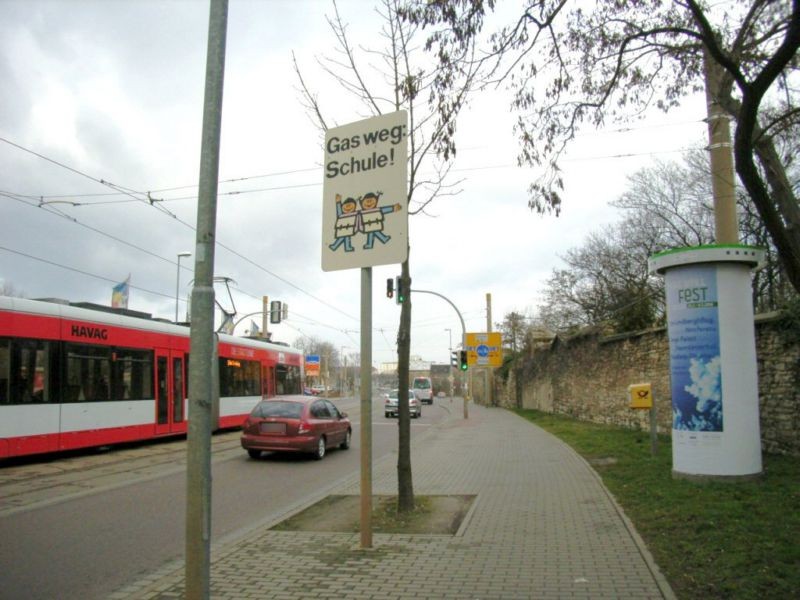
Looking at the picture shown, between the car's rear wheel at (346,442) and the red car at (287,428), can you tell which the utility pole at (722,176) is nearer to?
the red car at (287,428)

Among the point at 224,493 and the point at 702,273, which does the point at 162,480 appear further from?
the point at 702,273

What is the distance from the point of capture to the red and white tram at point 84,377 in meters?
12.6

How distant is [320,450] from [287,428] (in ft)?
3.39

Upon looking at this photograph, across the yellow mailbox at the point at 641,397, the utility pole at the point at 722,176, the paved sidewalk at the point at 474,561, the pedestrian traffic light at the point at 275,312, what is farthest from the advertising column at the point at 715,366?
the pedestrian traffic light at the point at 275,312

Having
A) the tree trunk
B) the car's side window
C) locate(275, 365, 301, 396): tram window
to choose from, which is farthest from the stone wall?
locate(275, 365, 301, 396): tram window

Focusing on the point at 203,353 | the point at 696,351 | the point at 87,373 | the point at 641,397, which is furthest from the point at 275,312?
the point at 203,353

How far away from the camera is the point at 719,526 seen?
6863mm

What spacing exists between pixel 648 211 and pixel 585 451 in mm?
17806

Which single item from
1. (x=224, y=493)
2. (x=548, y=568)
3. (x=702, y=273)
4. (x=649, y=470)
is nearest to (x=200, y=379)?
(x=548, y=568)

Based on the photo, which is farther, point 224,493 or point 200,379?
point 224,493

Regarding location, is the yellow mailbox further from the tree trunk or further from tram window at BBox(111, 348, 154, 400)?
tram window at BBox(111, 348, 154, 400)

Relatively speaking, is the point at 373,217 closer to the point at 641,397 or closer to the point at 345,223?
the point at 345,223

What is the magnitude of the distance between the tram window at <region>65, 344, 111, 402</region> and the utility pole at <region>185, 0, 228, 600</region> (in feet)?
37.3

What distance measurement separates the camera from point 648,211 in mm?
29750
